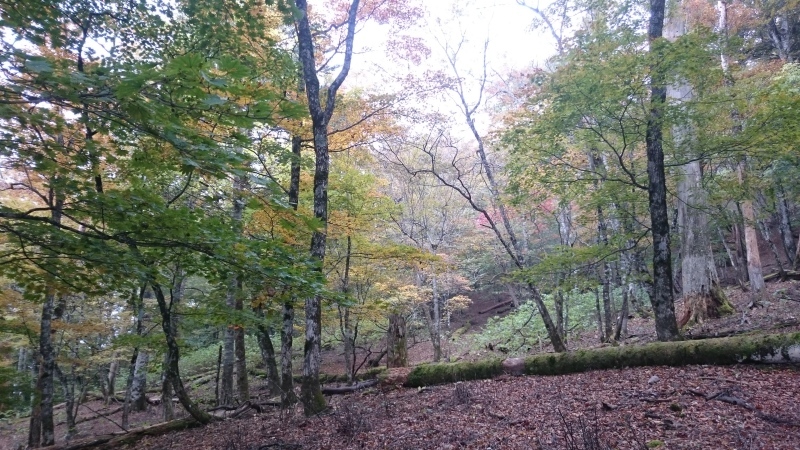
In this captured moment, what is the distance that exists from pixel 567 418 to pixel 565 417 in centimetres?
4

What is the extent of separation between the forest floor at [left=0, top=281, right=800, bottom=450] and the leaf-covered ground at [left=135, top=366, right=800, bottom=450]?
1 cm

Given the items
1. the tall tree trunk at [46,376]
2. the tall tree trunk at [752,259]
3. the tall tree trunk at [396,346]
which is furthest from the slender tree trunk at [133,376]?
the tall tree trunk at [752,259]

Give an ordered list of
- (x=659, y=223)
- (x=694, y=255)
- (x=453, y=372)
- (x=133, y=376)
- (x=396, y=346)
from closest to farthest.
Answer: (x=659, y=223)
(x=453, y=372)
(x=694, y=255)
(x=396, y=346)
(x=133, y=376)

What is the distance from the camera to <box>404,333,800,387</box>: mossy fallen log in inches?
221

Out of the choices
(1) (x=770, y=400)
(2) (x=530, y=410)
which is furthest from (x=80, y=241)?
(1) (x=770, y=400)

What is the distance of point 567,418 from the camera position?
4.86 m

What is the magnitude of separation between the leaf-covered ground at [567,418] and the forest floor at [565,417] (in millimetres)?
12

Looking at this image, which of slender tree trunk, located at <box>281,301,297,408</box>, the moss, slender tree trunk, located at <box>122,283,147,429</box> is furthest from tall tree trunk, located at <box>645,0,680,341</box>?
slender tree trunk, located at <box>122,283,147,429</box>

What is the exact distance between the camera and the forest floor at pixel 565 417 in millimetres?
3941

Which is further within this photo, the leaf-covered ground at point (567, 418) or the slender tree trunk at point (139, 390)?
the slender tree trunk at point (139, 390)

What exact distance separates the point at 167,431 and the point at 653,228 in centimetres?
1000


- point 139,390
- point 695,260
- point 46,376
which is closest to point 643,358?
point 695,260

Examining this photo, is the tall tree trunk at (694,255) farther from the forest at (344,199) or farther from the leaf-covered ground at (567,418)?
the leaf-covered ground at (567,418)

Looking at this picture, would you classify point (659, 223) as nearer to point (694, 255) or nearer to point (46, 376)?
point (694, 255)
